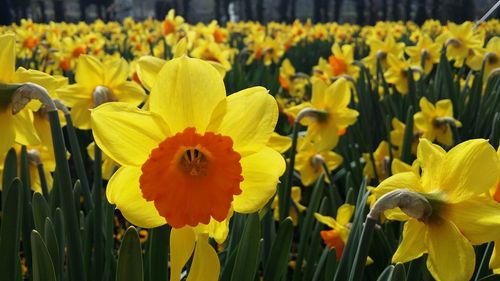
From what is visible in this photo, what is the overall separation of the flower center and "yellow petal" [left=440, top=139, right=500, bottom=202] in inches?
12.6

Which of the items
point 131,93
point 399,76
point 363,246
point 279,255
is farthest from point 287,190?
point 399,76

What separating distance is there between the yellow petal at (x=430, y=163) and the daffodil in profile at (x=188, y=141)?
0.25 metres

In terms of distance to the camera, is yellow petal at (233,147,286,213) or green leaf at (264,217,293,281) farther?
green leaf at (264,217,293,281)

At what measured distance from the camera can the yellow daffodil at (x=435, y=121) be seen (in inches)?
99.6

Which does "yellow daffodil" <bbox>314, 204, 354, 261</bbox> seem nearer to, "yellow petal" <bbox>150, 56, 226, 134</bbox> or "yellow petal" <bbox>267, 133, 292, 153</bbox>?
"yellow petal" <bbox>267, 133, 292, 153</bbox>

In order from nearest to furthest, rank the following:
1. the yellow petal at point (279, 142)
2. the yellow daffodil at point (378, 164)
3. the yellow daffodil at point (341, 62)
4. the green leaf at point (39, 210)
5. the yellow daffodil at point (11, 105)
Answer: the yellow daffodil at point (11, 105)
the green leaf at point (39, 210)
the yellow petal at point (279, 142)
the yellow daffodil at point (378, 164)
the yellow daffodil at point (341, 62)

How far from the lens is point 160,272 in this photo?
3.71ft

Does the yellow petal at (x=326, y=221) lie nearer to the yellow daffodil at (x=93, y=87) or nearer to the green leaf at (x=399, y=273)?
the yellow daffodil at (x=93, y=87)

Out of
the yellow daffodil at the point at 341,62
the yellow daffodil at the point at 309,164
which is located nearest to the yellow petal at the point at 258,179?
the yellow daffodil at the point at 309,164

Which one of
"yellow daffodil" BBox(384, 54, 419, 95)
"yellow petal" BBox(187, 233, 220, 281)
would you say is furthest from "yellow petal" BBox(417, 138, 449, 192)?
"yellow daffodil" BBox(384, 54, 419, 95)

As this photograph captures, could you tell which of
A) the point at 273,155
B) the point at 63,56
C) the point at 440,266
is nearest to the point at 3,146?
the point at 273,155

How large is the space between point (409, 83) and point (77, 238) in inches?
87.2

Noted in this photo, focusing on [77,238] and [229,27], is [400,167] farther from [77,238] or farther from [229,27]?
[229,27]

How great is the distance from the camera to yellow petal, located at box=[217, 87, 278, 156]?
2.86 feet
